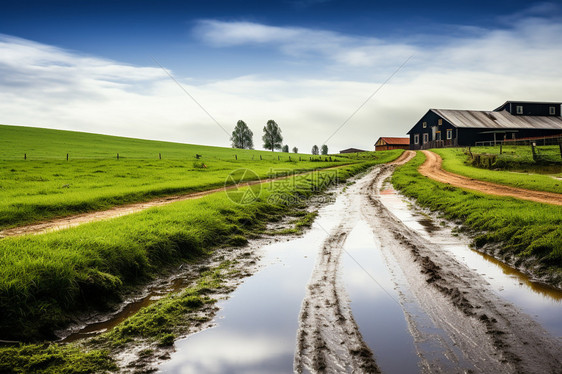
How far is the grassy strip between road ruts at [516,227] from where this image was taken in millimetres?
8609

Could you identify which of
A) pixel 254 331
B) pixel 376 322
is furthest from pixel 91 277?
pixel 376 322

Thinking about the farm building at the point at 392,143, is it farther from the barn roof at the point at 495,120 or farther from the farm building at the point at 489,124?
the barn roof at the point at 495,120

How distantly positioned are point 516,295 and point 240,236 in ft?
27.1

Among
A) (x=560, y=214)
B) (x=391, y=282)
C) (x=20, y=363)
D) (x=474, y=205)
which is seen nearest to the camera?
(x=20, y=363)

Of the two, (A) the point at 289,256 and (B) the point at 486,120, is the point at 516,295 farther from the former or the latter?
(B) the point at 486,120

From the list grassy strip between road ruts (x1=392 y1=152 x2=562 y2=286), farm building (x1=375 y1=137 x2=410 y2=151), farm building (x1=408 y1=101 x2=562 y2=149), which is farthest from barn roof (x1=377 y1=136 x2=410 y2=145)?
grassy strip between road ruts (x1=392 y1=152 x2=562 y2=286)

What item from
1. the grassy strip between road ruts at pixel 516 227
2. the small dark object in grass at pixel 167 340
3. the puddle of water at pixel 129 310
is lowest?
the puddle of water at pixel 129 310

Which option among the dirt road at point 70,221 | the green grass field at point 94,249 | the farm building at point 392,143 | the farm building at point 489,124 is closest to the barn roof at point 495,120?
the farm building at point 489,124

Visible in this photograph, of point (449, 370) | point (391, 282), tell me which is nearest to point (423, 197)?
point (391, 282)

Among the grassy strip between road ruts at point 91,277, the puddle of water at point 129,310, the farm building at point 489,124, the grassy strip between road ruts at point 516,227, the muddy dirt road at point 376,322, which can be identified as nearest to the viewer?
the muddy dirt road at point 376,322

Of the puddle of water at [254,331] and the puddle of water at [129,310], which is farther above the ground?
the puddle of water at [254,331]

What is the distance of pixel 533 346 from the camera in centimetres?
505

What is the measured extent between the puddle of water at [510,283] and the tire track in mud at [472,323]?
0.74ft

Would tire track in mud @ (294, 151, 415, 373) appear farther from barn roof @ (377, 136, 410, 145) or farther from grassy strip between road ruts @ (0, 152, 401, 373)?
barn roof @ (377, 136, 410, 145)
